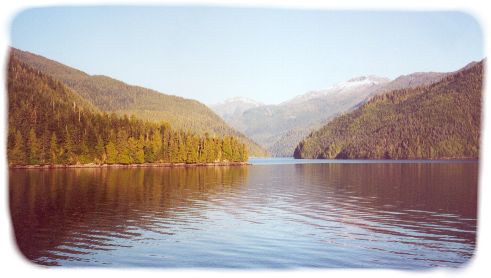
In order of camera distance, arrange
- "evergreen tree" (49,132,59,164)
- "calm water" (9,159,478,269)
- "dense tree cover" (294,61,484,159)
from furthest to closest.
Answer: "dense tree cover" (294,61,484,159) → "evergreen tree" (49,132,59,164) → "calm water" (9,159,478,269)

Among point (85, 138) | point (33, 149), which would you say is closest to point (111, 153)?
point (85, 138)

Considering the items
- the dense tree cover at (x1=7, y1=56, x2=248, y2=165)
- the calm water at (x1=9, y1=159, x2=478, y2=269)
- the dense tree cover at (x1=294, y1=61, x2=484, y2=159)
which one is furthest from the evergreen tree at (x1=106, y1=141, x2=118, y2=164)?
the dense tree cover at (x1=294, y1=61, x2=484, y2=159)

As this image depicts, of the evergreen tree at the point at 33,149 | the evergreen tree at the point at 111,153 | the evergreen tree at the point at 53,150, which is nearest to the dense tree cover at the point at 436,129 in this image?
the evergreen tree at the point at 111,153

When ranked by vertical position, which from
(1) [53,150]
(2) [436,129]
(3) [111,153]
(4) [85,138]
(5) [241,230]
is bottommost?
(5) [241,230]

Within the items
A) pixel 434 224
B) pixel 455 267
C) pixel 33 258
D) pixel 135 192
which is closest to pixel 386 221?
pixel 434 224

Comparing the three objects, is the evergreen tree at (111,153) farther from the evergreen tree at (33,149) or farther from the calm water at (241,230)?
the calm water at (241,230)

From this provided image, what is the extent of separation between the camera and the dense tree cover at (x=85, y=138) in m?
61.5

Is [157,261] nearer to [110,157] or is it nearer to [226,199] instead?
[226,199]

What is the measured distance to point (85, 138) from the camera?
7538cm

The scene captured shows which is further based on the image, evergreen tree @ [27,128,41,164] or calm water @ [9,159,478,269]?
evergreen tree @ [27,128,41,164]

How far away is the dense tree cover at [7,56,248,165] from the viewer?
6150 centimetres

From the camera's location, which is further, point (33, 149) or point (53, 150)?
point (53, 150)

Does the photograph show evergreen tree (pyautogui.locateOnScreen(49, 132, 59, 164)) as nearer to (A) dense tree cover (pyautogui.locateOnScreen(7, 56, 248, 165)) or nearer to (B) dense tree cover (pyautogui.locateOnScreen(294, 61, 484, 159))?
(A) dense tree cover (pyautogui.locateOnScreen(7, 56, 248, 165))

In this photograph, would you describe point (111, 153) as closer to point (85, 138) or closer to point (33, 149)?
point (85, 138)
